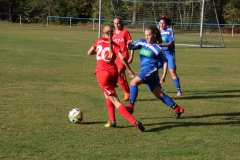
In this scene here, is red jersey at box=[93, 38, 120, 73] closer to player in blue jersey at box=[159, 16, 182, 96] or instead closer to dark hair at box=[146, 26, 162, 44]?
dark hair at box=[146, 26, 162, 44]

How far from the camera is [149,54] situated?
24.4 ft

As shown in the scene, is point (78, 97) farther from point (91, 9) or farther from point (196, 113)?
point (91, 9)

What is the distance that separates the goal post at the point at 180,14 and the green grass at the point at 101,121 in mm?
16332

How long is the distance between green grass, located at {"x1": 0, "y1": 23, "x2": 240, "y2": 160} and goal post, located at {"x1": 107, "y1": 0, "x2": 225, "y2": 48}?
16.3m

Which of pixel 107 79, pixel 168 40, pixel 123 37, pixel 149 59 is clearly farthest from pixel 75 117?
pixel 168 40

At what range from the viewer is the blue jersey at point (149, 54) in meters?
7.40

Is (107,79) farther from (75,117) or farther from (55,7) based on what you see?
(55,7)

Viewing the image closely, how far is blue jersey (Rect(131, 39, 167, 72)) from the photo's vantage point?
740cm

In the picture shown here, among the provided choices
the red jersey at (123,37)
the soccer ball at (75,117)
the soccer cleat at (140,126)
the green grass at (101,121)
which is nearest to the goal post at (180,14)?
the green grass at (101,121)

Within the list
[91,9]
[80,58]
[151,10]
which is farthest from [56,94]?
[91,9]

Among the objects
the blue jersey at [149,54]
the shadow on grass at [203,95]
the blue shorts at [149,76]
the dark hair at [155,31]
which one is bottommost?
the shadow on grass at [203,95]

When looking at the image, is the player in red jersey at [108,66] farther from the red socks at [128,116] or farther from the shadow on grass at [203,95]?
the shadow on grass at [203,95]

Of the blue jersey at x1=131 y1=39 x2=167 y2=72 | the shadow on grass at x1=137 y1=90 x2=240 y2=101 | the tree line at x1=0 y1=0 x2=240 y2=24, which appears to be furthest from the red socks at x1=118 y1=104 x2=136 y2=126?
the tree line at x1=0 y1=0 x2=240 y2=24

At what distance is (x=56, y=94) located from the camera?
971 centimetres
